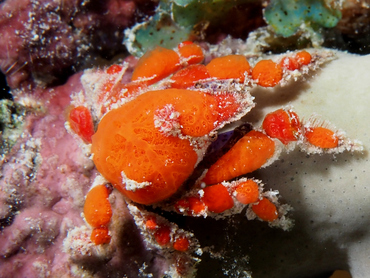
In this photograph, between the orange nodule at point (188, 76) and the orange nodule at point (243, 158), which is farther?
the orange nodule at point (188, 76)

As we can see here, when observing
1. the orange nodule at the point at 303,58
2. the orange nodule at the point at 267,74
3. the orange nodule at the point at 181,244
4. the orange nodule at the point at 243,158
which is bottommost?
the orange nodule at the point at 181,244

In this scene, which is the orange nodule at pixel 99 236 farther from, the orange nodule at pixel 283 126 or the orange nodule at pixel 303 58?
the orange nodule at pixel 303 58

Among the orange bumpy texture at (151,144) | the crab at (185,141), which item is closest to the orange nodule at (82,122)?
the crab at (185,141)

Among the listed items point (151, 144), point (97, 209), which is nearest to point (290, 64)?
point (151, 144)

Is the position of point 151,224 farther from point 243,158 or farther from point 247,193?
point 243,158

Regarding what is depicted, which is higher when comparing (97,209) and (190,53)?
(190,53)

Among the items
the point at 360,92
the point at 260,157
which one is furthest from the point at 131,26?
the point at 360,92

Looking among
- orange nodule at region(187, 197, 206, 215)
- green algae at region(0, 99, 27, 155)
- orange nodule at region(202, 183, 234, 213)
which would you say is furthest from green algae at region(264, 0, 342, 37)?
green algae at region(0, 99, 27, 155)
